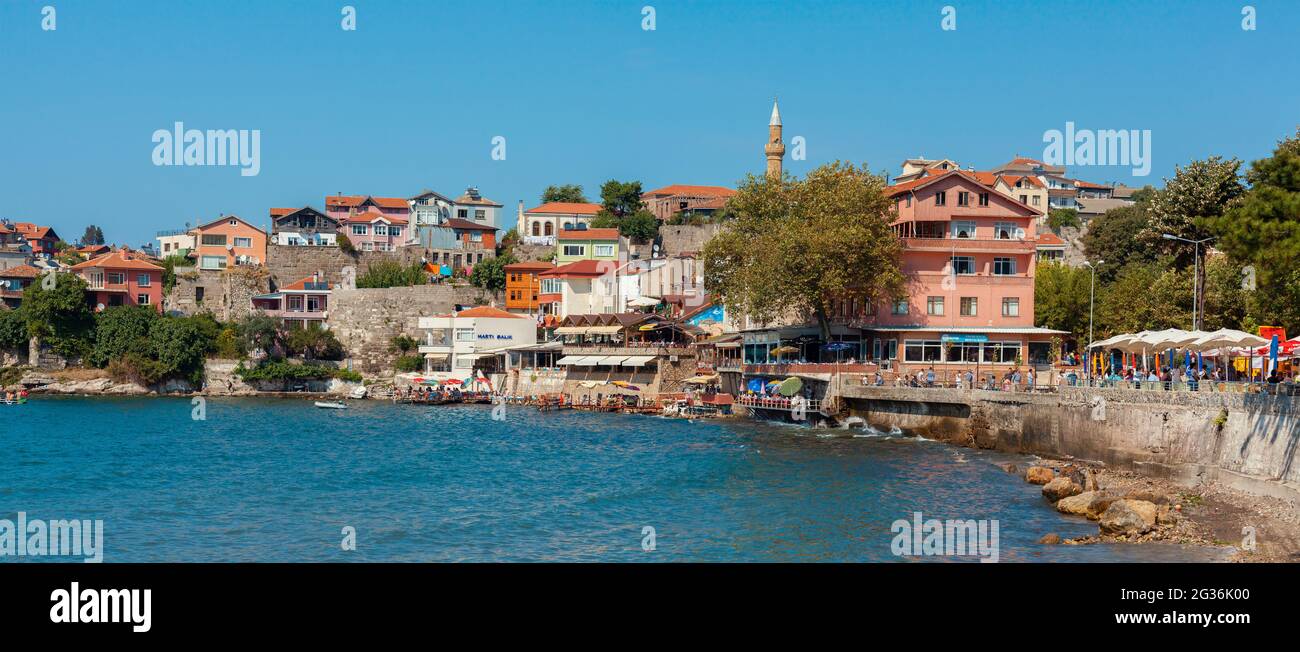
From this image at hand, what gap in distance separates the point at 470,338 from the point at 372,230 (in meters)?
36.3

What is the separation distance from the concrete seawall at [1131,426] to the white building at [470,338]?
37554 mm

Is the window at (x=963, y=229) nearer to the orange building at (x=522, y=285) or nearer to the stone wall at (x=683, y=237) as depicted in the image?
the orange building at (x=522, y=285)

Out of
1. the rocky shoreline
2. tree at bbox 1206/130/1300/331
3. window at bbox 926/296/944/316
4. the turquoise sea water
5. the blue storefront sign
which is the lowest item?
the turquoise sea water

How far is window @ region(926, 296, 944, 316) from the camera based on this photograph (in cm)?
5684

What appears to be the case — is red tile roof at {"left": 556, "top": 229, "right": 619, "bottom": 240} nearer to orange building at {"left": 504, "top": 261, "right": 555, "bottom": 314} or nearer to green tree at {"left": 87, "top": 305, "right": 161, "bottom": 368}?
orange building at {"left": 504, "top": 261, "right": 555, "bottom": 314}

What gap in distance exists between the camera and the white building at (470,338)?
84375 mm

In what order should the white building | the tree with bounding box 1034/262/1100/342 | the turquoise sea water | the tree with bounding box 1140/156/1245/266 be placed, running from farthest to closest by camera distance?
the white building → the tree with bounding box 1034/262/1100/342 → the tree with bounding box 1140/156/1245/266 → the turquoise sea water

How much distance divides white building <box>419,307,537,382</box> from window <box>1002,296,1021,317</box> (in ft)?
123

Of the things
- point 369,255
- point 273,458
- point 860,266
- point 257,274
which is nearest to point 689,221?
point 369,255

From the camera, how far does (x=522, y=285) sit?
3895 inches

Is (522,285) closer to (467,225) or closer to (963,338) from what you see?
(467,225)

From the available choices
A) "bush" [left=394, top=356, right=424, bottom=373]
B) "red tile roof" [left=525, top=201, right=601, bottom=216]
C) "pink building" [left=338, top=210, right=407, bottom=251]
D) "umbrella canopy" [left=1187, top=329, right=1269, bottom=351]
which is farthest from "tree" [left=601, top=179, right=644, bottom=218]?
"umbrella canopy" [left=1187, top=329, right=1269, bottom=351]

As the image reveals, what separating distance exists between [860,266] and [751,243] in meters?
9.99

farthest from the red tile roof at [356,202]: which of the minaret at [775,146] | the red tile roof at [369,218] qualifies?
the minaret at [775,146]
